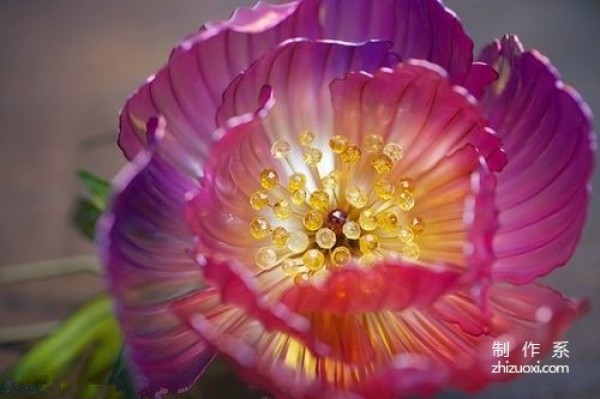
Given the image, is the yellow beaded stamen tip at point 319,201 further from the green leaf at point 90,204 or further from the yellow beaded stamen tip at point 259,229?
the green leaf at point 90,204

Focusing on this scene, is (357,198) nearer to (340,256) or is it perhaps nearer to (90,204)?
(340,256)

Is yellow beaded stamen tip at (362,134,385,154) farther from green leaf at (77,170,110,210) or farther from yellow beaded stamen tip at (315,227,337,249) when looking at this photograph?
green leaf at (77,170,110,210)

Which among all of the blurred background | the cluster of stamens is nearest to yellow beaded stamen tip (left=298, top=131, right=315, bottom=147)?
the cluster of stamens

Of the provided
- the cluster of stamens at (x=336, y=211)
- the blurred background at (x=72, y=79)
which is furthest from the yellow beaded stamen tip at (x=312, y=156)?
the blurred background at (x=72, y=79)

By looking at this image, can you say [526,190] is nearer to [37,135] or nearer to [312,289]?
[312,289]

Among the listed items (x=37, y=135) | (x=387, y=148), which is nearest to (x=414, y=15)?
(x=387, y=148)

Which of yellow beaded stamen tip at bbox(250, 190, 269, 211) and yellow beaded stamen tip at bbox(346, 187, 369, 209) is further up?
yellow beaded stamen tip at bbox(250, 190, 269, 211)
